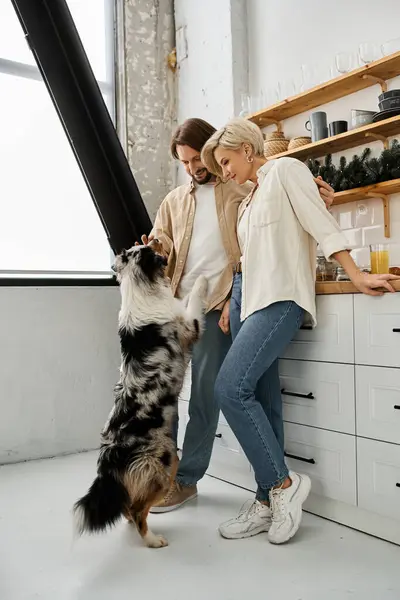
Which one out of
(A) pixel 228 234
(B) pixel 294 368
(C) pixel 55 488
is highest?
(A) pixel 228 234

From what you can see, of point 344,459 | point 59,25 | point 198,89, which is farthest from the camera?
point 198,89

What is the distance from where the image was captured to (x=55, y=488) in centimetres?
279

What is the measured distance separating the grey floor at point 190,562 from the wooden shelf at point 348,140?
6.06ft

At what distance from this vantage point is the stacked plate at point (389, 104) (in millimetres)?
2559

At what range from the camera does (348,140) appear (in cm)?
283

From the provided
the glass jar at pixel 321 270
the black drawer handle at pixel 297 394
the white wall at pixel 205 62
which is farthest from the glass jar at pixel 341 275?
the white wall at pixel 205 62

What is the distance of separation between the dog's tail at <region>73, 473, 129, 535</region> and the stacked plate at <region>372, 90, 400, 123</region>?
2.06 meters

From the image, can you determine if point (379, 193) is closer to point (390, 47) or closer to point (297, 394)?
point (390, 47)

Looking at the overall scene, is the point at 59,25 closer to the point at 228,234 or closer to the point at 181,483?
the point at 228,234

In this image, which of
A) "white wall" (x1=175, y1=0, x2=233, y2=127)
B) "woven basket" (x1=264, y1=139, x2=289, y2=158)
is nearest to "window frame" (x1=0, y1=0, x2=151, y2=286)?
"white wall" (x1=175, y1=0, x2=233, y2=127)

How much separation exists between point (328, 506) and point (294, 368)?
0.59 metres

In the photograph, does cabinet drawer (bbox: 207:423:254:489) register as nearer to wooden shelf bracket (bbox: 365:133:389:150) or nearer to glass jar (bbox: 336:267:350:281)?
glass jar (bbox: 336:267:350:281)

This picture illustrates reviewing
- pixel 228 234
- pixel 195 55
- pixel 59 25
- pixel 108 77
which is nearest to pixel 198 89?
pixel 195 55

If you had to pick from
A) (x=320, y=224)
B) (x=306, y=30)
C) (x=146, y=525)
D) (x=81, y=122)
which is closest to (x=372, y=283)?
(x=320, y=224)
